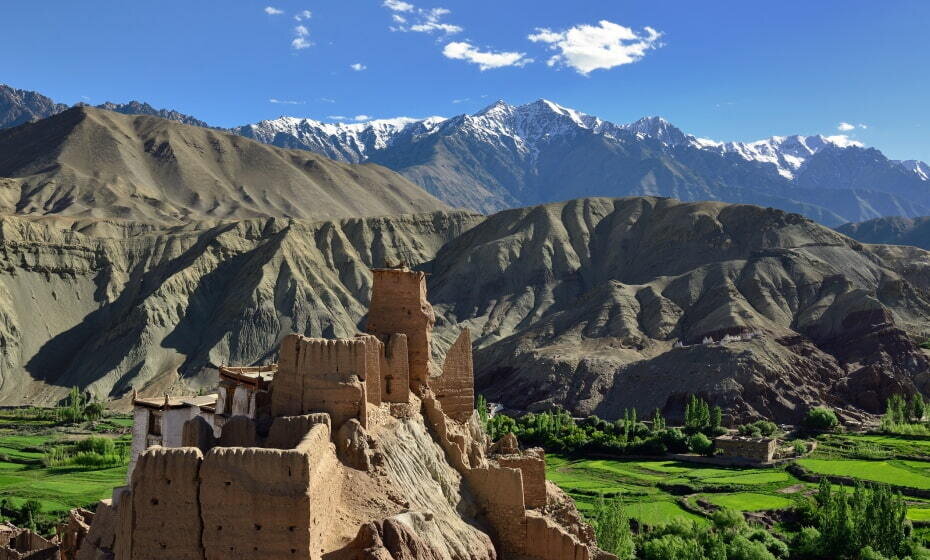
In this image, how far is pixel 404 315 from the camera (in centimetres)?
3675

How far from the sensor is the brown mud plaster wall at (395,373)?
33.9 meters

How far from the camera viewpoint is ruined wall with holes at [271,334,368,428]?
30.1 m

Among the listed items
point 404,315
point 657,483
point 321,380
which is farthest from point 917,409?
point 321,380

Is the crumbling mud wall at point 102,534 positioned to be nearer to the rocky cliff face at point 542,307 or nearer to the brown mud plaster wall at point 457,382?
the brown mud plaster wall at point 457,382

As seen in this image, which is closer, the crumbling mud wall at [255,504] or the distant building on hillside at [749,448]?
the crumbling mud wall at [255,504]

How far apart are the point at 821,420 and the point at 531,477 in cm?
7821

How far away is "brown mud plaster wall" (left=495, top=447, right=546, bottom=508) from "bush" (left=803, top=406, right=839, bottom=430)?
7744 centimetres

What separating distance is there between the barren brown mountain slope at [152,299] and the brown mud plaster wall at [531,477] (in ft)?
350

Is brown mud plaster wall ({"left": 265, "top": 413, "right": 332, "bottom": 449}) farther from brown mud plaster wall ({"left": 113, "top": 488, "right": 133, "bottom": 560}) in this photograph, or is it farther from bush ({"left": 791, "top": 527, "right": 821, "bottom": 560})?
bush ({"left": 791, "top": 527, "right": 821, "bottom": 560})

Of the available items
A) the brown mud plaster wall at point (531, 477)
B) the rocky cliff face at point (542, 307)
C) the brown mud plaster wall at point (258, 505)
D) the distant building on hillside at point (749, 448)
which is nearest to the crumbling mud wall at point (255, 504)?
the brown mud plaster wall at point (258, 505)

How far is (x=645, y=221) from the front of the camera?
7840 inches

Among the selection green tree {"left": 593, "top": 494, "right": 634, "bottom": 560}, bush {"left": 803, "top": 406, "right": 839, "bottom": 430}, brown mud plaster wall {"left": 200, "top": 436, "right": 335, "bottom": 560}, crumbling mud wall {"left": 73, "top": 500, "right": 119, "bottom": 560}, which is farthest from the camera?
bush {"left": 803, "top": 406, "right": 839, "bottom": 430}

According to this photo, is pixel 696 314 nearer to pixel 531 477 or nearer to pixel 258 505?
pixel 531 477

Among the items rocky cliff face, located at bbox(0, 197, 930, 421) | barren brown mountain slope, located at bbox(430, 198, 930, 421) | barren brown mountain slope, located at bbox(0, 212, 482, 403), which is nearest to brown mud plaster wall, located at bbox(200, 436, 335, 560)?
barren brown mountain slope, located at bbox(430, 198, 930, 421)
